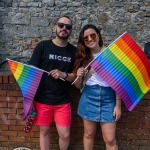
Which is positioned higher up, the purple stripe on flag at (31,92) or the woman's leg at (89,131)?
the purple stripe on flag at (31,92)

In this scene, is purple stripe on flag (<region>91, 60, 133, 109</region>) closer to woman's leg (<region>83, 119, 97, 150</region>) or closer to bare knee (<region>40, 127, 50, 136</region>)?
woman's leg (<region>83, 119, 97, 150</region>)

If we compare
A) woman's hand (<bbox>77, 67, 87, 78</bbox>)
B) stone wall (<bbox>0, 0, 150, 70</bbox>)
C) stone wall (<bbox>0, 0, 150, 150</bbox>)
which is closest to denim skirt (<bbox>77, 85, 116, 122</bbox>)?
woman's hand (<bbox>77, 67, 87, 78</bbox>)

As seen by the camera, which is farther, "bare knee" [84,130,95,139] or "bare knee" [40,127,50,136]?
"bare knee" [40,127,50,136]

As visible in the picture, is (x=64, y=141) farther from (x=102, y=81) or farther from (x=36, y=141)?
(x=102, y=81)

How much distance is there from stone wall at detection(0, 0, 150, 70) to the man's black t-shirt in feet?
14.4

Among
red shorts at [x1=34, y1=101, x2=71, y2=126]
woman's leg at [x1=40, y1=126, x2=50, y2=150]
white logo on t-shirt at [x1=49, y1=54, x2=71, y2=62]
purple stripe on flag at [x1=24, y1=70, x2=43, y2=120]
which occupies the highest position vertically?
white logo on t-shirt at [x1=49, y1=54, x2=71, y2=62]

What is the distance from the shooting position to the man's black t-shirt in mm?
2846

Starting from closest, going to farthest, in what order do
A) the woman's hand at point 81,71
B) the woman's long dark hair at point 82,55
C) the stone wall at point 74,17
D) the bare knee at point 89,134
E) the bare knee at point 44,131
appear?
the woman's hand at point 81,71
the woman's long dark hair at point 82,55
the bare knee at point 89,134
the bare knee at point 44,131
the stone wall at point 74,17

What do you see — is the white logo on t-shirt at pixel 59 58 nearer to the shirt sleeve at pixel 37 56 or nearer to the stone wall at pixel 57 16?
the shirt sleeve at pixel 37 56

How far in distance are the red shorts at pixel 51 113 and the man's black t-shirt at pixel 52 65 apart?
0.06 meters

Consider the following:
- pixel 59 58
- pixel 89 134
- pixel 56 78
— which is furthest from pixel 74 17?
pixel 89 134

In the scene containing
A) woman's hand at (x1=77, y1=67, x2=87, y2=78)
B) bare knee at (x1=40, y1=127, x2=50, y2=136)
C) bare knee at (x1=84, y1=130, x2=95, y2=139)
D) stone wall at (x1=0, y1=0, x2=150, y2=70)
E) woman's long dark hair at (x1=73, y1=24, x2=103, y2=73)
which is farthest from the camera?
stone wall at (x1=0, y1=0, x2=150, y2=70)

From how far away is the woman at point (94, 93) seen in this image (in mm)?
2748

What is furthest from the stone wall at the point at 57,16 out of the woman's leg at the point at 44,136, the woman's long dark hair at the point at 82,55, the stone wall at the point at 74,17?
the woman's long dark hair at the point at 82,55
